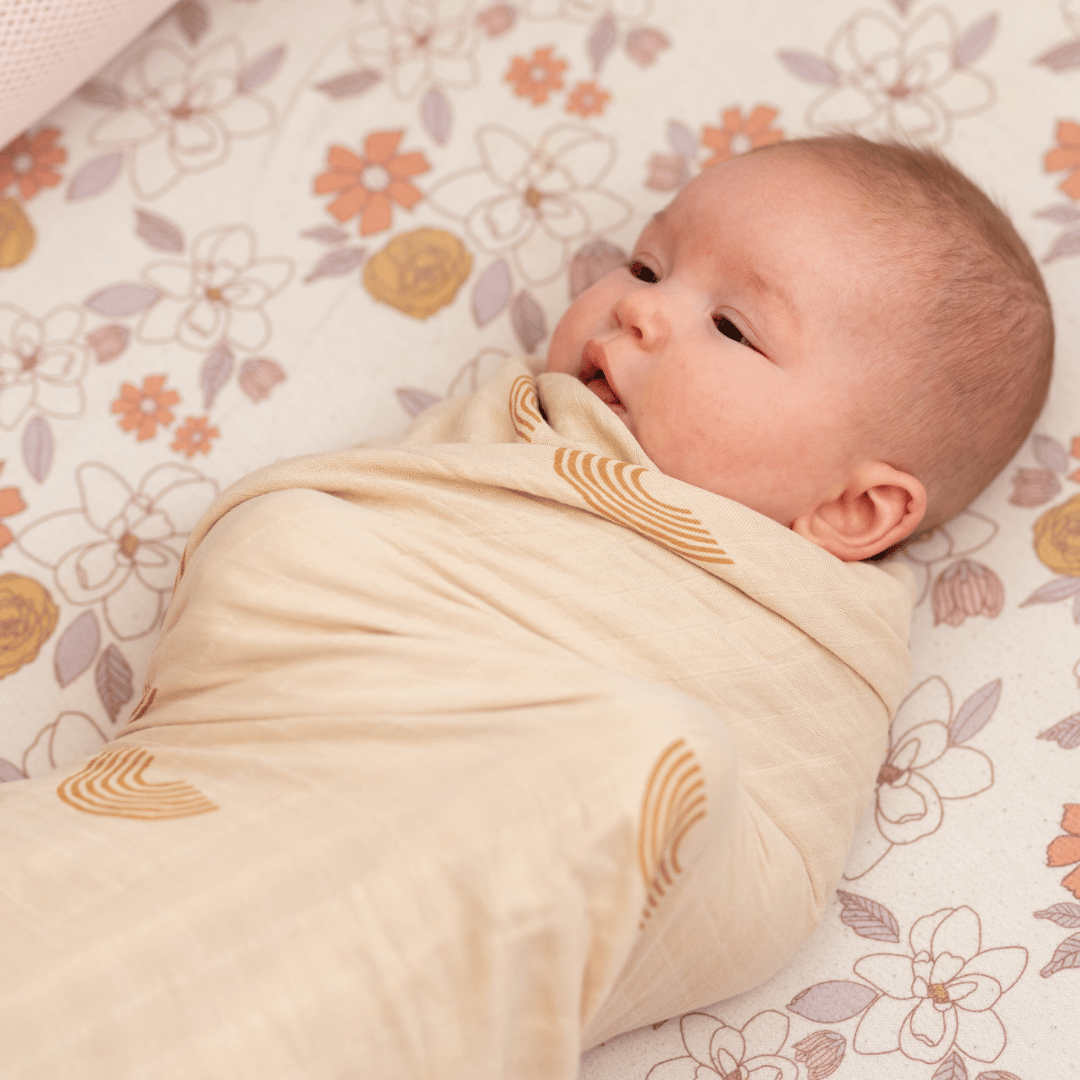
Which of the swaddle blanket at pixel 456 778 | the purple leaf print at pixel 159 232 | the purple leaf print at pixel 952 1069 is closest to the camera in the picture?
the swaddle blanket at pixel 456 778

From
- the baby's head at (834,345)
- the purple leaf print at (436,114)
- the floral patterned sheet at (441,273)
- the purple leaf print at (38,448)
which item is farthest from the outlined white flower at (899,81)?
the purple leaf print at (38,448)

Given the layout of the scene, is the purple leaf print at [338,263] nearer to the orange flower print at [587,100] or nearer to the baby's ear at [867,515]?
the orange flower print at [587,100]

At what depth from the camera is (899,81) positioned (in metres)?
1.24

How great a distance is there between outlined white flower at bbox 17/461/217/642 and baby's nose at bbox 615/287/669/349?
50 cm

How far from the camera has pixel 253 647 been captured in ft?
2.68

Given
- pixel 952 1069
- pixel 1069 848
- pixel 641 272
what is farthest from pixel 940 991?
pixel 641 272

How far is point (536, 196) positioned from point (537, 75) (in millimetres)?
166

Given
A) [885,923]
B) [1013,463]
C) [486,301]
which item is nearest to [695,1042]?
[885,923]

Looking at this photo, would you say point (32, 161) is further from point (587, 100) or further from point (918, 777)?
point (918, 777)

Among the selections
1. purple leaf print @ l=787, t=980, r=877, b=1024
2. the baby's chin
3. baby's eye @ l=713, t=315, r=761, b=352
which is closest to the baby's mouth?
the baby's chin

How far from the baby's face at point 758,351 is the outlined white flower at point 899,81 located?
0.29 m

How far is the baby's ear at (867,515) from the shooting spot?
38.5 inches

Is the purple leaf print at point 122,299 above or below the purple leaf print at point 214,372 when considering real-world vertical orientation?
above

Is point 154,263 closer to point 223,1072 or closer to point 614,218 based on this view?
point 614,218
